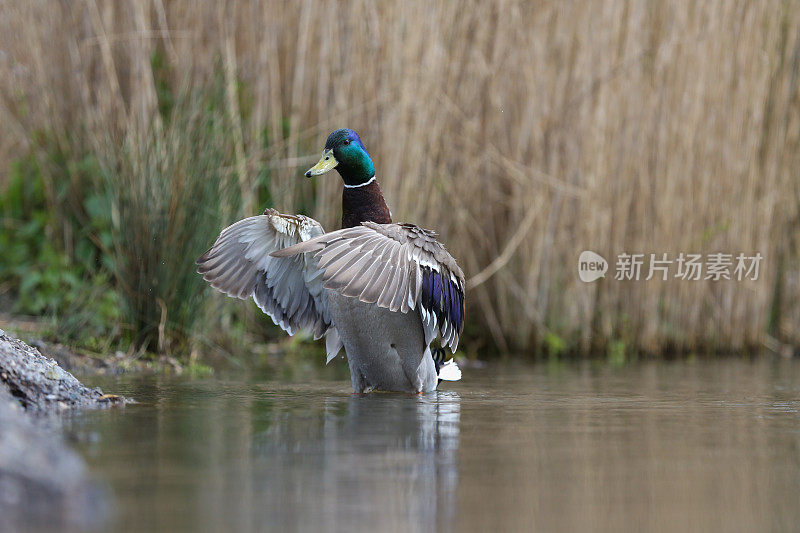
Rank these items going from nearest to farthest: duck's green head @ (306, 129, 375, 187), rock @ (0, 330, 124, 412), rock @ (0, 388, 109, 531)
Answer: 1. rock @ (0, 388, 109, 531)
2. rock @ (0, 330, 124, 412)
3. duck's green head @ (306, 129, 375, 187)

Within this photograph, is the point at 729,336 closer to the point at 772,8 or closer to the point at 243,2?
the point at 772,8

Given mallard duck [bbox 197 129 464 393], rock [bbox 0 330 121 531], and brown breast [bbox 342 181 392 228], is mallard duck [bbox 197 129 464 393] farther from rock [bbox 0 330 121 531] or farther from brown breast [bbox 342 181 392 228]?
rock [bbox 0 330 121 531]

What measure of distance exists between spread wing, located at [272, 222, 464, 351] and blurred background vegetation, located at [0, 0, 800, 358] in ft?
7.30

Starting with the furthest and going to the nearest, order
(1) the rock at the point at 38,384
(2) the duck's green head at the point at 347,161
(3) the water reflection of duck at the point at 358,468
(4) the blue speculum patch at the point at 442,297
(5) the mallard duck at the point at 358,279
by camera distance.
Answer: (2) the duck's green head at the point at 347,161
(4) the blue speculum patch at the point at 442,297
(5) the mallard duck at the point at 358,279
(1) the rock at the point at 38,384
(3) the water reflection of duck at the point at 358,468

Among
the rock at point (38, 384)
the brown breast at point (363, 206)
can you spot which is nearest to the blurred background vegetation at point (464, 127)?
the brown breast at point (363, 206)

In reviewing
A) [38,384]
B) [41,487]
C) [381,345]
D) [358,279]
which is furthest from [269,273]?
[41,487]

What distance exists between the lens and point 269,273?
5953mm

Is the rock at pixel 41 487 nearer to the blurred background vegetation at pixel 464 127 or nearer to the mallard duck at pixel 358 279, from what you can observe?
the mallard duck at pixel 358 279

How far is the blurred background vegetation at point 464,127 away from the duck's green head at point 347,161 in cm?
156

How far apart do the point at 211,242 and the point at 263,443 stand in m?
3.09

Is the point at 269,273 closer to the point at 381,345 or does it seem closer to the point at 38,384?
the point at 381,345

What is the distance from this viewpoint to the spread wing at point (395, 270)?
4898mm

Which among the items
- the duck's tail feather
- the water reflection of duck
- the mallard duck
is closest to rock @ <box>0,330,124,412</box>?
the water reflection of duck

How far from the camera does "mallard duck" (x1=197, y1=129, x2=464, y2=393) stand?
16.4 feet
